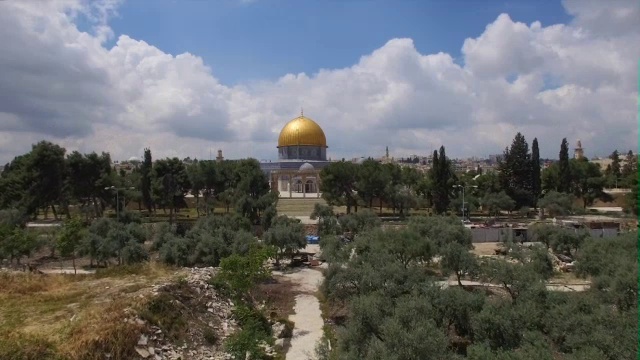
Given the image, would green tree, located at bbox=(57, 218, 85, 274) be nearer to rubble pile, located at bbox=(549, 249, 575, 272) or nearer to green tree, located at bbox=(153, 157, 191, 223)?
green tree, located at bbox=(153, 157, 191, 223)

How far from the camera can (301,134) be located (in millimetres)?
78188

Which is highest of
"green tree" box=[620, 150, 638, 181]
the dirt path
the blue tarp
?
"green tree" box=[620, 150, 638, 181]

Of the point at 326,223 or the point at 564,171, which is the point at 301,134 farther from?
the point at 326,223

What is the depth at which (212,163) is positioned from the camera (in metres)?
44.8

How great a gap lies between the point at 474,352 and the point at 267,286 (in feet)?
46.3

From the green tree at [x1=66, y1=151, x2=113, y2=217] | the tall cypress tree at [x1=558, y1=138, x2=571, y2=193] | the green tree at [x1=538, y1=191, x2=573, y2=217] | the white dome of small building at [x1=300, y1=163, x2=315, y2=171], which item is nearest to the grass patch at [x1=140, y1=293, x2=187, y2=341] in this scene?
the green tree at [x1=66, y1=151, x2=113, y2=217]

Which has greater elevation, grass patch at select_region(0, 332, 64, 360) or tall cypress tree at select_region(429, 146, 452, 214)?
tall cypress tree at select_region(429, 146, 452, 214)

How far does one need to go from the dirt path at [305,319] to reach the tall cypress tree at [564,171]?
1456 inches

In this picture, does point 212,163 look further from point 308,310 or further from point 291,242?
point 308,310

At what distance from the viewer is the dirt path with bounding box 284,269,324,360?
16.1 metres

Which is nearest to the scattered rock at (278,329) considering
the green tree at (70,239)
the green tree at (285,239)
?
the green tree at (285,239)

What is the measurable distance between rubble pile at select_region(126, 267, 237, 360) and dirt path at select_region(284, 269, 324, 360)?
2.43 meters

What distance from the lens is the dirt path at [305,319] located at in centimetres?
1614

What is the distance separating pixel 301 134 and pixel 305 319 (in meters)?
60.2
